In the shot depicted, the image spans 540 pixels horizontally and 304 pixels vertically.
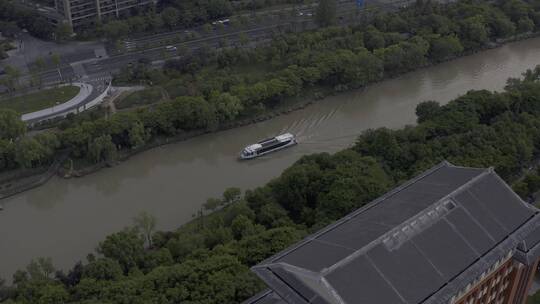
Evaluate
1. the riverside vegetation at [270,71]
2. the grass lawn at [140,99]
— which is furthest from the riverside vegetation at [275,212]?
the grass lawn at [140,99]

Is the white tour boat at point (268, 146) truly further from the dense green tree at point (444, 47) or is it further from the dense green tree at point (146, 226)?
the dense green tree at point (444, 47)

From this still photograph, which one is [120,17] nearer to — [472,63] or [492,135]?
[472,63]

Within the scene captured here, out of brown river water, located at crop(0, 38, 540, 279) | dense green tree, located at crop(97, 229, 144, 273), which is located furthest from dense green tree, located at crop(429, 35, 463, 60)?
dense green tree, located at crop(97, 229, 144, 273)

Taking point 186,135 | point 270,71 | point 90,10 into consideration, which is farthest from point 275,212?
point 90,10

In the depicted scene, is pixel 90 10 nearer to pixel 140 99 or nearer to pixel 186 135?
pixel 140 99

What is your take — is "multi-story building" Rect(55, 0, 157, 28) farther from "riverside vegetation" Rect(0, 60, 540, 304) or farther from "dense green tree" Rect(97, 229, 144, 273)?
"dense green tree" Rect(97, 229, 144, 273)

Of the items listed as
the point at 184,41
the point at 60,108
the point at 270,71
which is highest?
the point at 184,41
